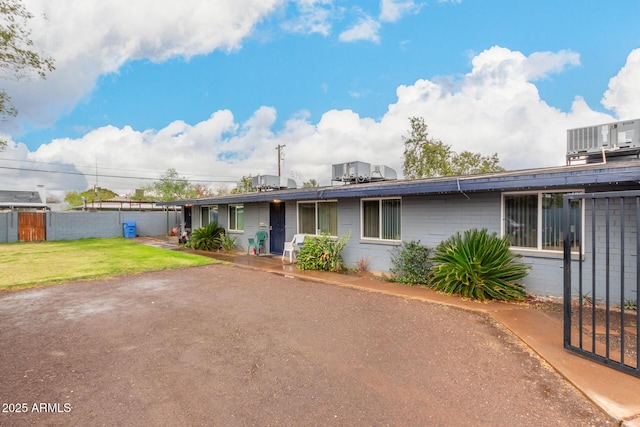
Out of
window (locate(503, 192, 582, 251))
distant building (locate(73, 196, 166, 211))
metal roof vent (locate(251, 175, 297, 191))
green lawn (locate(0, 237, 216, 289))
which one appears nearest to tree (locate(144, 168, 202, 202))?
distant building (locate(73, 196, 166, 211))

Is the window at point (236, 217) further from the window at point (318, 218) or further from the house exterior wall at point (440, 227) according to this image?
the house exterior wall at point (440, 227)

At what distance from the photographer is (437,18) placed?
469 inches

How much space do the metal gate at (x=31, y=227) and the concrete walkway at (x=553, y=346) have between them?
19585mm

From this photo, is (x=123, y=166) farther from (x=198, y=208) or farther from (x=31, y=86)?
(x=31, y=86)

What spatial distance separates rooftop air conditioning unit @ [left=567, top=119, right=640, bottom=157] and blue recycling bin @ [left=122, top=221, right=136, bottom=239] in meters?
24.1

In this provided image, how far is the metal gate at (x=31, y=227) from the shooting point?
18.8 m

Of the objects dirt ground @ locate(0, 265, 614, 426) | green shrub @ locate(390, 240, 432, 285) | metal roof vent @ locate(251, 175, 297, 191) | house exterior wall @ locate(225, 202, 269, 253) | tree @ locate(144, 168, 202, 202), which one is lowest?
dirt ground @ locate(0, 265, 614, 426)

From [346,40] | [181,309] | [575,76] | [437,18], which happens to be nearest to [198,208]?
[346,40]

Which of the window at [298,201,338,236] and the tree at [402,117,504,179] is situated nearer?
the window at [298,201,338,236]

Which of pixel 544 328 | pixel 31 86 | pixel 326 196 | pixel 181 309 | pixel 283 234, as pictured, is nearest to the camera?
pixel 544 328

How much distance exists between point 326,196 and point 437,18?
27.4 feet

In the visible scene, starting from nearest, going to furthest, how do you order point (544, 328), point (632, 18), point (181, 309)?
point (544, 328), point (181, 309), point (632, 18)

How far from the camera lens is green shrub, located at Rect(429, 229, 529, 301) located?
6.33m

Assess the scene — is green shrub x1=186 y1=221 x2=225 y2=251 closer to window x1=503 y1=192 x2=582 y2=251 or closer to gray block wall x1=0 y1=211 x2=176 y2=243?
gray block wall x1=0 y1=211 x2=176 y2=243
